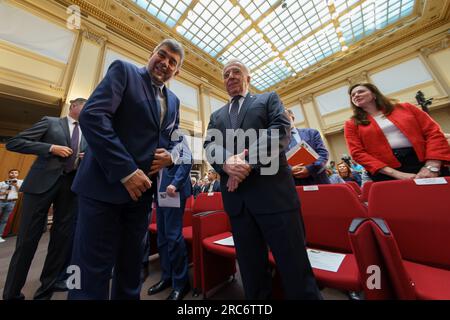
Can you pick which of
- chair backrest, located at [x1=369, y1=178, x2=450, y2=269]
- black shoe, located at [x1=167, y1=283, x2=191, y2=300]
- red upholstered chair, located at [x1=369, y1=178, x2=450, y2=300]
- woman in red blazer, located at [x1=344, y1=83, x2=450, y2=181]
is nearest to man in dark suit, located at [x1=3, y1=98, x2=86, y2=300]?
black shoe, located at [x1=167, y1=283, x2=191, y2=300]

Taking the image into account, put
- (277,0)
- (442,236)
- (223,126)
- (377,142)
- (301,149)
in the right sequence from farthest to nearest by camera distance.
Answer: (277,0) → (301,149) → (377,142) → (223,126) → (442,236)

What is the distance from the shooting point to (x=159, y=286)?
1429 mm

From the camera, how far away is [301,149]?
4.57 ft

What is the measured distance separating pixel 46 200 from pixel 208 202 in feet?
4.55

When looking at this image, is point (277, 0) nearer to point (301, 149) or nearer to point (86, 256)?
point (301, 149)

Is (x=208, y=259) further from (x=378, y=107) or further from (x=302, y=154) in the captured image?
(x=378, y=107)

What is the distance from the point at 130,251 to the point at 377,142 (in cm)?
170

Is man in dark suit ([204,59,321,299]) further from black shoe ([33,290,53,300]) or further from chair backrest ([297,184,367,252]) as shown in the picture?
black shoe ([33,290,53,300])

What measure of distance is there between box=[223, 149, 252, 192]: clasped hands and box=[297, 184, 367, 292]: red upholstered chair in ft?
1.81

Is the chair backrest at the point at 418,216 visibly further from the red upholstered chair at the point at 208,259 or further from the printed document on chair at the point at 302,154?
the red upholstered chair at the point at 208,259

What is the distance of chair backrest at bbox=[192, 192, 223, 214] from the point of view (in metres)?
1.96

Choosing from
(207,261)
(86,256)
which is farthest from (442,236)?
(86,256)

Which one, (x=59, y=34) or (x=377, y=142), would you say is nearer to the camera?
(x=377, y=142)

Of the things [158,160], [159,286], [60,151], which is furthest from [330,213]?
[60,151]
